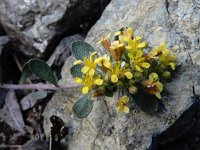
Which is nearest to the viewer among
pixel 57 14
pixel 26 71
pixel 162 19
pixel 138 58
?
pixel 138 58

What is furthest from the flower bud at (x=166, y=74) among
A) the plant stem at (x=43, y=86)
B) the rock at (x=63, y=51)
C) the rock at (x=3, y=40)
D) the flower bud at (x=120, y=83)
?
the rock at (x=3, y=40)

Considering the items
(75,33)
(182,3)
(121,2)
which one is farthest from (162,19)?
(75,33)

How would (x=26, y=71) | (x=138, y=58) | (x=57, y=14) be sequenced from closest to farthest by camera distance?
(x=138, y=58) < (x=26, y=71) < (x=57, y=14)

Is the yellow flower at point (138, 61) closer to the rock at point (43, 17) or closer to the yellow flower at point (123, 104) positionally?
the yellow flower at point (123, 104)

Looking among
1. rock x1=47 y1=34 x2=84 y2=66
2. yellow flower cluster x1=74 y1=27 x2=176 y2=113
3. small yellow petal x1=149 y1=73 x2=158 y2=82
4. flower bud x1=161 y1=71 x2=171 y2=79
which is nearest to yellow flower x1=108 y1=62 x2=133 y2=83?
yellow flower cluster x1=74 y1=27 x2=176 y2=113

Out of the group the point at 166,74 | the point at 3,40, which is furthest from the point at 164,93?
the point at 3,40

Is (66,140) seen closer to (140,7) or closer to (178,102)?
(178,102)
